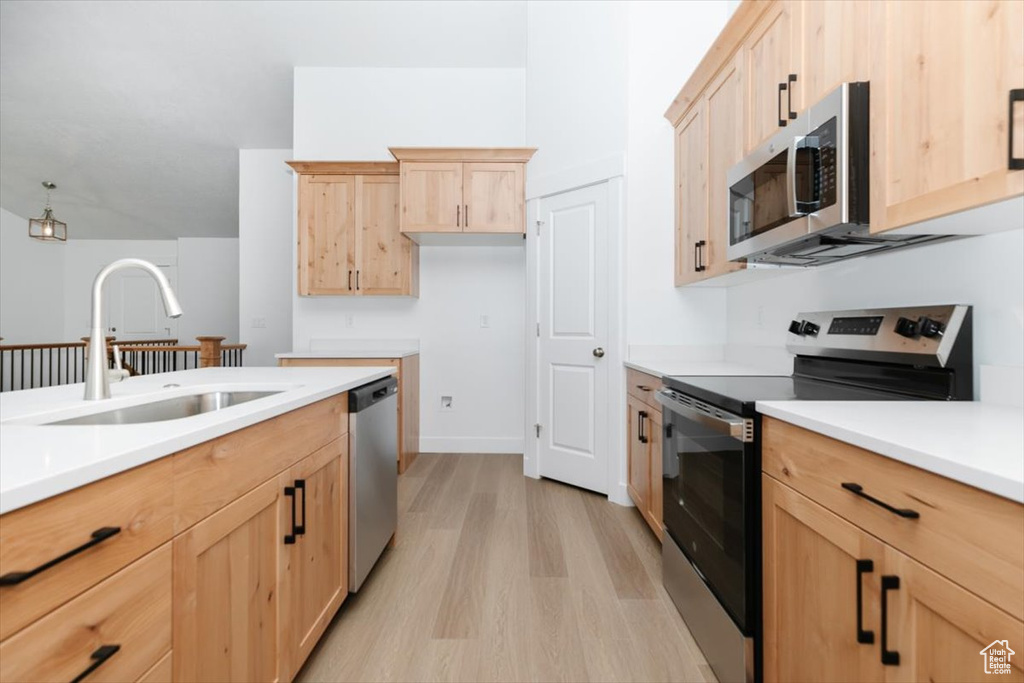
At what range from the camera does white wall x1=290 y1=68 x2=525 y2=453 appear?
4.32 m

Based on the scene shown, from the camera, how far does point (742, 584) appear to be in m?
1.33

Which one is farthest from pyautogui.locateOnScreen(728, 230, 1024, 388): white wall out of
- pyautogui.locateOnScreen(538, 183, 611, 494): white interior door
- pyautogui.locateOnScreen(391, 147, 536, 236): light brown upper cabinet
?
pyautogui.locateOnScreen(391, 147, 536, 236): light brown upper cabinet

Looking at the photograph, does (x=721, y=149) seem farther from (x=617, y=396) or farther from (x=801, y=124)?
(x=617, y=396)

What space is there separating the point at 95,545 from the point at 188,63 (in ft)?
17.4

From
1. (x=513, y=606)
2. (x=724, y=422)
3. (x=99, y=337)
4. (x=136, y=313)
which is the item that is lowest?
(x=513, y=606)

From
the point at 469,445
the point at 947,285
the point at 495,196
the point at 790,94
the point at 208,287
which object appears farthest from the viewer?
the point at 208,287

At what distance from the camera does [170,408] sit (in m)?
1.52

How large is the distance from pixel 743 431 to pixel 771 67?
1490mm

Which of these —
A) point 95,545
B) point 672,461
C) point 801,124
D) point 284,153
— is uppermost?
point 284,153

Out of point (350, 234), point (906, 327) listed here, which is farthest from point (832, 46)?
point (350, 234)

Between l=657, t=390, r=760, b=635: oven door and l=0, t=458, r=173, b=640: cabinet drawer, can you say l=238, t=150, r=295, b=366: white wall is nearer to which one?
l=657, t=390, r=760, b=635: oven door

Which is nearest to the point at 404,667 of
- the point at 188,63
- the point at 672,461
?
the point at 672,461

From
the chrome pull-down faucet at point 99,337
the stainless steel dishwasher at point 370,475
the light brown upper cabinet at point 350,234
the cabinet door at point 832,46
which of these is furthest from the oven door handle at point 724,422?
the light brown upper cabinet at point 350,234

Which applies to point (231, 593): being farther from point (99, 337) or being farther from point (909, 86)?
point (909, 86)
